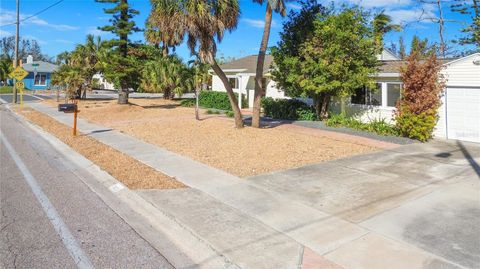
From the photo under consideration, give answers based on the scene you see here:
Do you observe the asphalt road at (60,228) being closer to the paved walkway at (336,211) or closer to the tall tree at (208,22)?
the paved walkway at (336,211)

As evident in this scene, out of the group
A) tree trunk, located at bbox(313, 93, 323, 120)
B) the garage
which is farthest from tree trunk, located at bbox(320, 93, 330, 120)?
the garage

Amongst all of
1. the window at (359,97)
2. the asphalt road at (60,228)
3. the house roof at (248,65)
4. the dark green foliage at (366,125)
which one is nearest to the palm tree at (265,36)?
the dark green foliage at (366,125)

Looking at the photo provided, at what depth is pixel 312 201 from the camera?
23.5 feet

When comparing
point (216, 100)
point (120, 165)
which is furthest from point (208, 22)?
point (216, 100)

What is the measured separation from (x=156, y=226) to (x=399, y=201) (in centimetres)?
451

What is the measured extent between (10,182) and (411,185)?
873 cm

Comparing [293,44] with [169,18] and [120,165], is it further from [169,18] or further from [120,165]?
[120,165]

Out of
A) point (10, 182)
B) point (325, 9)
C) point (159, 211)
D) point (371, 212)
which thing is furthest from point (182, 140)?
point (325, 9)

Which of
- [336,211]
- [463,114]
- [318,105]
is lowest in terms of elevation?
[336,211]

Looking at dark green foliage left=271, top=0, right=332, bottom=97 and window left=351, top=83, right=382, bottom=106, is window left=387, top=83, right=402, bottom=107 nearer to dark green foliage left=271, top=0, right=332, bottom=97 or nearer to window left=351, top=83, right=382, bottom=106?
window left=351, top=83, right=382, bottom=106

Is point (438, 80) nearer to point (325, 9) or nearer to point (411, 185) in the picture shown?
point (325, 9)

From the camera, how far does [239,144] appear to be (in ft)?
43.3

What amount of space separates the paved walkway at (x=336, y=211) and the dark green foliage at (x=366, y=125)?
4.97m

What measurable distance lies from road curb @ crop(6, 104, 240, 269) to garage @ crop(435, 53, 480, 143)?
12.8 metres
